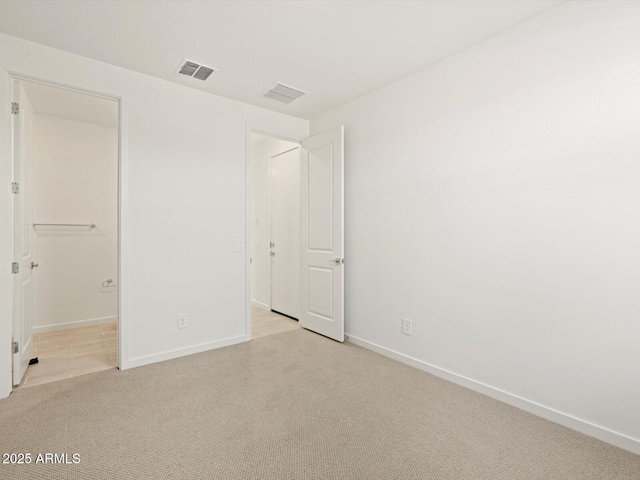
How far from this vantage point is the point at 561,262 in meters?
2.06

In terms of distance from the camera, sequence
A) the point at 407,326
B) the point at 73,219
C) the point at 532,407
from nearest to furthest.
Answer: the point at 532,407 < the point at 407,326 < the point at 73,219

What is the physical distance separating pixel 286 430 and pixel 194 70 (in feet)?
9.51

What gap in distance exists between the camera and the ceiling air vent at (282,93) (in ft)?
10.4

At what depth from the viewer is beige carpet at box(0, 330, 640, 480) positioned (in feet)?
5.41

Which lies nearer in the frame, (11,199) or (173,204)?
(11,199)

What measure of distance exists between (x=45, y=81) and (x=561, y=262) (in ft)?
12.7

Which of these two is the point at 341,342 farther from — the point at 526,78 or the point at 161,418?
the point at 526,78

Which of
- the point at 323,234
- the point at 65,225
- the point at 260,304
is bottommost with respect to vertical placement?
the point at 260,304

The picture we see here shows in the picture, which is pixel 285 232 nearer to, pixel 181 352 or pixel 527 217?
pixel 181 352

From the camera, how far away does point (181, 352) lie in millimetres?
3170

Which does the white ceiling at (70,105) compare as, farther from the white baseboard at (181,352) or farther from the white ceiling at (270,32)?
the white baseboard at (181,352)

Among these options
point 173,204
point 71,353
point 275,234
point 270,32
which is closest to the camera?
point 270,32

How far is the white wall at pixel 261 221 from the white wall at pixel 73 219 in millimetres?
1973

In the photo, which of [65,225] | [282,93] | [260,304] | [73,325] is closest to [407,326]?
[282,93]
